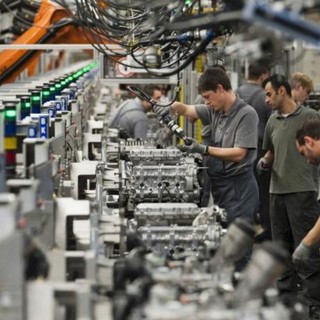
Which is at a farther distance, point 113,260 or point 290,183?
point 290,183

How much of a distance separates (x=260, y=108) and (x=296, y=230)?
68.4 inches

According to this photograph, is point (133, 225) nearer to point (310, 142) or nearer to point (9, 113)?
point (9, 113)

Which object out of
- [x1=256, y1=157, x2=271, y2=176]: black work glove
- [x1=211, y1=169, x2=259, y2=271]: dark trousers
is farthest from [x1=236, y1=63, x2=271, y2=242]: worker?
[x1=211, y1=169, x2=259, y2=271]: dark trousers

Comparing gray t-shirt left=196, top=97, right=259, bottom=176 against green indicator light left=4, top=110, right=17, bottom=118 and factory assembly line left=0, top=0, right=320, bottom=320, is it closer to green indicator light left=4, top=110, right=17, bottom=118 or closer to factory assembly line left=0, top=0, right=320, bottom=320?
factory assembly line left=0, top=0, right=320, bottom=320

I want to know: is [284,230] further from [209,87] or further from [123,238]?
[123,238]

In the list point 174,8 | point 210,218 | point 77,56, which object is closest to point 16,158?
point 210,218

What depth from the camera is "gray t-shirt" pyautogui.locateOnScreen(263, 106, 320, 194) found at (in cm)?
770

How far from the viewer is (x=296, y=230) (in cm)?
770

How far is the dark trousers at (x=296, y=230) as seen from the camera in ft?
24.7

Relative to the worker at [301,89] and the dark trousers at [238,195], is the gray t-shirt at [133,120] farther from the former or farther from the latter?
the dark trousers at [238,195]

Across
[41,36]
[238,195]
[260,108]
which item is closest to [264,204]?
[260,108]

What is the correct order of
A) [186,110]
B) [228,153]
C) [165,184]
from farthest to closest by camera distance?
[186,110]
[228,153]
[165,184]

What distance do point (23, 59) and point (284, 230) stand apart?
4123 mm

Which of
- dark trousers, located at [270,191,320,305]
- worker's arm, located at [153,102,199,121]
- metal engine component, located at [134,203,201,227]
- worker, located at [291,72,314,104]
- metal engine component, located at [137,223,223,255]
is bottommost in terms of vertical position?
dark trousers, located at [270,191,320,305]
